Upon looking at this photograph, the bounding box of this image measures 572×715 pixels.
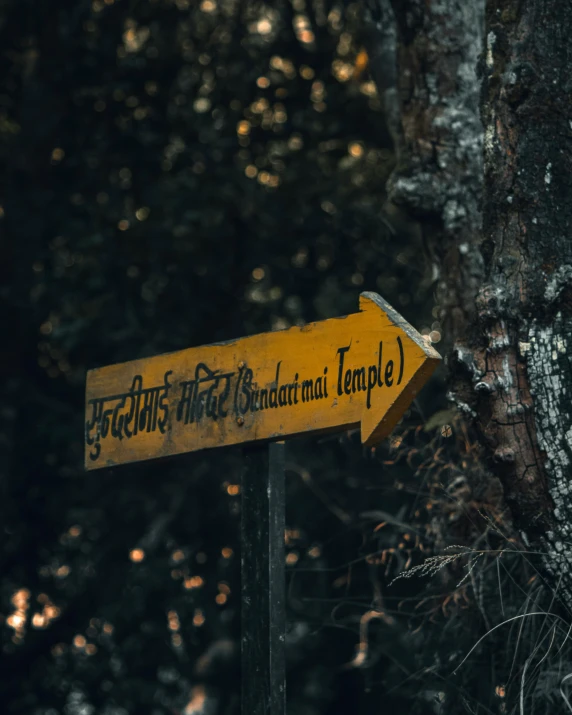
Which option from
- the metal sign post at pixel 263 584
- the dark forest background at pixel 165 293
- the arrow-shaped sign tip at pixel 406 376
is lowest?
the metal sign post at pixel 263 584

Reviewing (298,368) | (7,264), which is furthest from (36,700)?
(298,368)

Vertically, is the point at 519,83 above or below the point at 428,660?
above

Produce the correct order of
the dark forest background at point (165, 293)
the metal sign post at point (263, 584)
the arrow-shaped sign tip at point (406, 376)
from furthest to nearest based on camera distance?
the dark forest background at point (165, 293)
the metal sign post at point (263, 584)
the arrow-shaped sign tip at point (406, 376)

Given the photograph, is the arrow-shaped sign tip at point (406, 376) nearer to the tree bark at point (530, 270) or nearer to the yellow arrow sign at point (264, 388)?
the yellow arrow sign at point (264, 388)

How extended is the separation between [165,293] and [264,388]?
10.2 ft

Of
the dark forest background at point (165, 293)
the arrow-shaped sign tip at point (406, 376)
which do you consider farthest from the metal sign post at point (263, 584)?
the dark forest background at point (165, 293)

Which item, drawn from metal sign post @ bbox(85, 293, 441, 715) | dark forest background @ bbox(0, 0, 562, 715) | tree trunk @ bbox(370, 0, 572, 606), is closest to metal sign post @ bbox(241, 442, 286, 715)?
metal sign post @ bbox(85, 293, 441, 715)

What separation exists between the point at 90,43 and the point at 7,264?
4.32ft

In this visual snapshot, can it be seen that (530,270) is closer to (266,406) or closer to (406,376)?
(406,376)

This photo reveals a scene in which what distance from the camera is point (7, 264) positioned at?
577cm

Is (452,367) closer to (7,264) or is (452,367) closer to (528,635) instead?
(528,635)

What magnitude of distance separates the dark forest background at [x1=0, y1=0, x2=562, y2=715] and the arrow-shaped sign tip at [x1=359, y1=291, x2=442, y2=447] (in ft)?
9.71

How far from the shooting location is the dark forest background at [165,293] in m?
5.61

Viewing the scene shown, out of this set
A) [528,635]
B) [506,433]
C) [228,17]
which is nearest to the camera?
[506,433]
